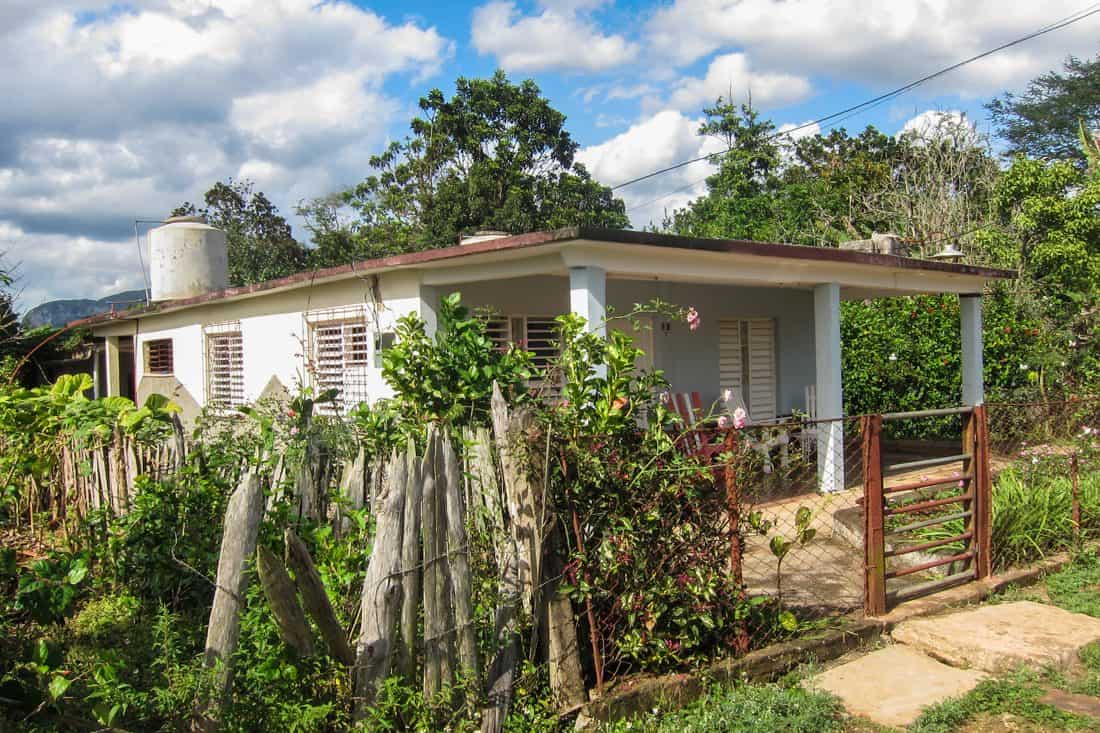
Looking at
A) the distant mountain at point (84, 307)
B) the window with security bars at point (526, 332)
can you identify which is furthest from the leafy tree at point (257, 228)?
the window with security bars at point (526, 332)

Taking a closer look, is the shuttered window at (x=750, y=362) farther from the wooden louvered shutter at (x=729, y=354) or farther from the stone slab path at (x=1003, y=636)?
the stone slab path at (x=1003, y=636)

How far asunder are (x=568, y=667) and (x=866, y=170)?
2475cm

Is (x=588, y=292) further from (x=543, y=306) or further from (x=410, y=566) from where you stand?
(x=410, y=566)

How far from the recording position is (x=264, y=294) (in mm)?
10500

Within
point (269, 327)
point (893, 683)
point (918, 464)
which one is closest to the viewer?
point (893, 683)

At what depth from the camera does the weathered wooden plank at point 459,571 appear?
331cm

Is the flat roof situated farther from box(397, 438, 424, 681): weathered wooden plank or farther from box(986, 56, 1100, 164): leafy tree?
box(986, 56, 1100, 164): leafy tree

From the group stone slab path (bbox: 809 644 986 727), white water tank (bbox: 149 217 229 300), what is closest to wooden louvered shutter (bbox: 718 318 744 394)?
stone slab path (bbox: 809 644 986 727)

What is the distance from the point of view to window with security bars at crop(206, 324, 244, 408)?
11898 millimetres

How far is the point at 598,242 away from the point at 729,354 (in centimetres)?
564

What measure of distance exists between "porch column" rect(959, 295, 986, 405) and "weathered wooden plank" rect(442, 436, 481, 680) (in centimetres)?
1057

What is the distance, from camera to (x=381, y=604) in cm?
312

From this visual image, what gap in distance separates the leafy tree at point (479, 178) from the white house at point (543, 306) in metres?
13.2

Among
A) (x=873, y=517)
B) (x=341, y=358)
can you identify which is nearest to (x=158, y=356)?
(x=341, y=358)
